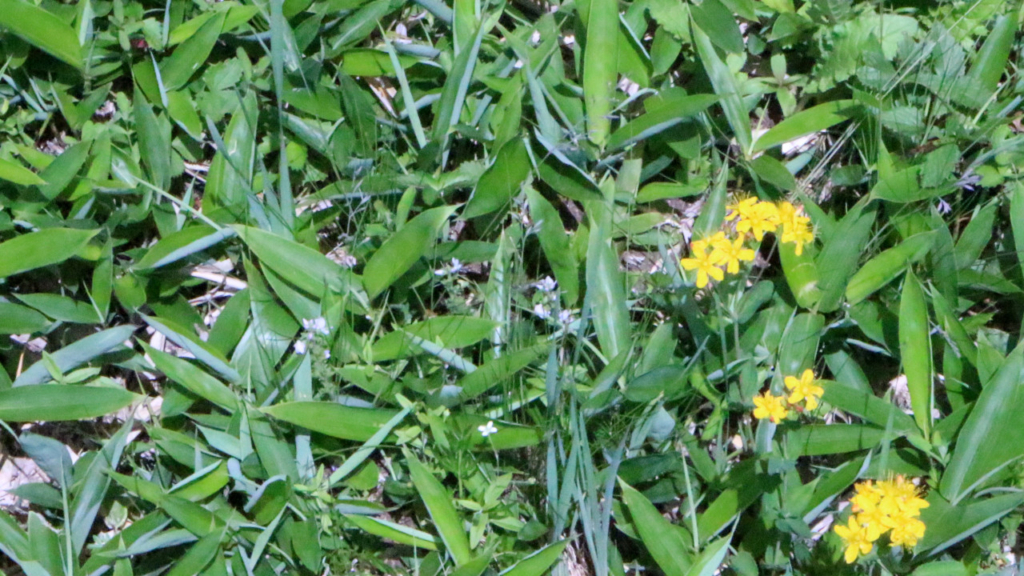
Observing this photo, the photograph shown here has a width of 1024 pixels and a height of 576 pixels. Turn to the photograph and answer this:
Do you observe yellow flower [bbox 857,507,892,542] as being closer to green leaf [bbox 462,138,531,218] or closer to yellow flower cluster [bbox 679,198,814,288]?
yellow flower cluster [bbox 679,198,814,288]

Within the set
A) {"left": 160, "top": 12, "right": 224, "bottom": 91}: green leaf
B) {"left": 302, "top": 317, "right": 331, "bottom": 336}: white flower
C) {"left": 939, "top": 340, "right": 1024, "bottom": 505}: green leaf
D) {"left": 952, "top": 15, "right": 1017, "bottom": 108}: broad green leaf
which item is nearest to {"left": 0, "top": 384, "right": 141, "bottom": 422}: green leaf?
{"left": 302, "top": 317, "right": 331, "bottom": 336}: white flower

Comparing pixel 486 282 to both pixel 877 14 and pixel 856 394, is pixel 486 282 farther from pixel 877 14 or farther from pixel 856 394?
pixel 877 14

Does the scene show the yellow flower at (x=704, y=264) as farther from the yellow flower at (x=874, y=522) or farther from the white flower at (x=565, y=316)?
the yellow flower at (x=874, y=522)

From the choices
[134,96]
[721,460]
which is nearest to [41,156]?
[134,96]

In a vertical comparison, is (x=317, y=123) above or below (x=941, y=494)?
above

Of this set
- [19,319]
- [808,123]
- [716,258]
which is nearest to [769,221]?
[716,258]

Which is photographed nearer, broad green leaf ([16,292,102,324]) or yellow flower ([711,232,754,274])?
yellow flower ([711,232,754,274])

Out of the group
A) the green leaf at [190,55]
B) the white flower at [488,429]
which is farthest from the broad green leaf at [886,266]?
the green leaf at [190,55]
